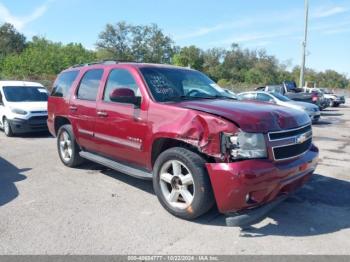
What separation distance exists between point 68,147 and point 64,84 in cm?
127

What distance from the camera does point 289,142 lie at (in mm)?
4242

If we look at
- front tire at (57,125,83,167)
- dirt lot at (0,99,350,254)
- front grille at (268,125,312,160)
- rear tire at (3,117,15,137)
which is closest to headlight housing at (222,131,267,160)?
front grille at (268,125,312,160)

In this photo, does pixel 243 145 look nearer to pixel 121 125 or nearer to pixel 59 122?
pixel 121 125

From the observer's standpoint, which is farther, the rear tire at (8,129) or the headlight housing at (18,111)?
the rear tire at (8,129)

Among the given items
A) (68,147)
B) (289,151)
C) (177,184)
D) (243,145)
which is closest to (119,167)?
(177,184)

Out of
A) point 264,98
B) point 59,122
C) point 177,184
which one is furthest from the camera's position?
point 264,98

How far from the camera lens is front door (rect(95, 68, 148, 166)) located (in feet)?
16.3

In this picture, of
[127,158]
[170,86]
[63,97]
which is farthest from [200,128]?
[63,97]

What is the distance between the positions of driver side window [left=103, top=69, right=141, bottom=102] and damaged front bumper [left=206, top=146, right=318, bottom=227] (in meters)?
1.83

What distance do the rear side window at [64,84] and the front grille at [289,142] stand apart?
13.8 ft

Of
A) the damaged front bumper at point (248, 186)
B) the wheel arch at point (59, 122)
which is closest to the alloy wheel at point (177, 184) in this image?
the damaged front bumper at point (248, 186)

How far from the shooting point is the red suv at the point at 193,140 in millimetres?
3904

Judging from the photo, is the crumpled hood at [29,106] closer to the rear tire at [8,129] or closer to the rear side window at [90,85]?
the rear tire at [8,129]

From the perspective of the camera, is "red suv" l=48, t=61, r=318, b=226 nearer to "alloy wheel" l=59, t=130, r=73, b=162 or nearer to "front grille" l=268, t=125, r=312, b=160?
"front grille" l=268, t=125, r=312, b=160
